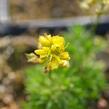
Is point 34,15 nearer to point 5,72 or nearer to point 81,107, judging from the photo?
point 5,72

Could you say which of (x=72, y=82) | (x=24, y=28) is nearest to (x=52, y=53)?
(x=72, y=82)

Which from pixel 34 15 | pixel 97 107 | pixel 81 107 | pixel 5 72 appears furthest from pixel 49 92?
pixel 34 15

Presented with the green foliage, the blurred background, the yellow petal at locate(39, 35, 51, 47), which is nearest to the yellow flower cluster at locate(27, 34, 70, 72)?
the yellow petal at locate(39, 35, 51, 47)

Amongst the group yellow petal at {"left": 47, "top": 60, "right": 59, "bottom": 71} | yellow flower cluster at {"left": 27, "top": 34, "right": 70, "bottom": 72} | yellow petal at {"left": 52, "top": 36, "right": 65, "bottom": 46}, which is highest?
yellow petal at {"left": 52, "top": 36, "right": 65, "bottom": 46}

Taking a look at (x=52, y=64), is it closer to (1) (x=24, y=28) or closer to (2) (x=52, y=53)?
(2) (x=52, y=53)

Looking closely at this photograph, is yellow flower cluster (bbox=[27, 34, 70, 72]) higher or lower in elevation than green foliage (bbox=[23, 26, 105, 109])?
higher

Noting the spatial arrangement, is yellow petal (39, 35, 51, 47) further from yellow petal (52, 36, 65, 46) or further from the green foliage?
the green foliage
